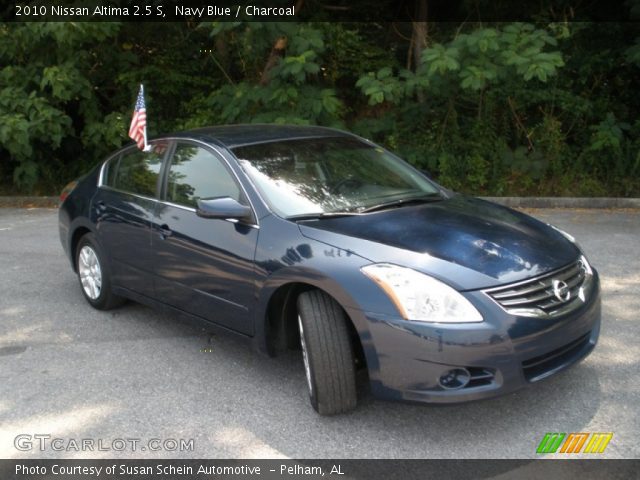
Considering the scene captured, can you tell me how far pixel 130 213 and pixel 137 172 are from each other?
16.5 inches

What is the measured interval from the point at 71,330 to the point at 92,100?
7.86m

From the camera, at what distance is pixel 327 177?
4.29 meters

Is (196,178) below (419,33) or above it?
below

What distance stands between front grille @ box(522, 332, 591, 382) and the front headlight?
1.29ft

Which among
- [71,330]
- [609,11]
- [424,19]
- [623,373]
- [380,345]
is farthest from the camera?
[424,19]

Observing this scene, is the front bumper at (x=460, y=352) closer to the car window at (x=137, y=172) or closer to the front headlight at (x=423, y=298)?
the front headlight at (x=423, y=298)

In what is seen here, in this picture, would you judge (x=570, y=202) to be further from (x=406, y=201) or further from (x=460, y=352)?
(x=460, y=352)

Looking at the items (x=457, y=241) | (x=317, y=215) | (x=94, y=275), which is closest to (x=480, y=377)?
(x=457, y=241)

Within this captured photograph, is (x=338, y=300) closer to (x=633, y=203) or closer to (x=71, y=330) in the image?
(x=71, y=330)

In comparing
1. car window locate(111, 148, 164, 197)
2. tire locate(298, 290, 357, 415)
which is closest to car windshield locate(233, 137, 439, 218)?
tire locate(298, 290, 357, 415)

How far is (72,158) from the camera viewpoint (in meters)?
12.9

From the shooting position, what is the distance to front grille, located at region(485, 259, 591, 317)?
3191 millimetres

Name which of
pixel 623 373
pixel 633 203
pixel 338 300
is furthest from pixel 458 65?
pixel 338 300

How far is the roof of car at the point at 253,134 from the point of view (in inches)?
179
